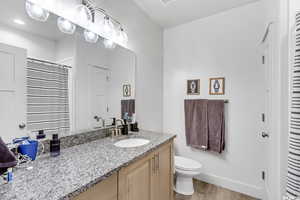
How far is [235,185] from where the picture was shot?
2.04 metres

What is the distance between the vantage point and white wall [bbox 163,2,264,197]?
1.92 m

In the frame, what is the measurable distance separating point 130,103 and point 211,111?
1.21 meters

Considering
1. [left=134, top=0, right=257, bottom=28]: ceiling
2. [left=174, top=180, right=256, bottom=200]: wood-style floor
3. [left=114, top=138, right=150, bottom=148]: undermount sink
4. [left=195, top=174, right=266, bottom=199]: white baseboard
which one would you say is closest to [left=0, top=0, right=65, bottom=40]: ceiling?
[left=114, top=138, right=150, bottom=148]: undermount sink

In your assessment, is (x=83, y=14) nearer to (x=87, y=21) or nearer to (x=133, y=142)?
(x=87, y=21)

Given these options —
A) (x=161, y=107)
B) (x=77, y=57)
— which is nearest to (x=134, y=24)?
(x=77, y=57)

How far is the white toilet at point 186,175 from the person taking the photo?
1873 mm

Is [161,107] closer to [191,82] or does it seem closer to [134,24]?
[191,82]

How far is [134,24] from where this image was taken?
2.03 m

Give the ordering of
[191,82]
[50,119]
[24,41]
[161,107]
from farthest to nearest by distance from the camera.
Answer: [161,107]
[191,82]
[50,119]
[24,41]

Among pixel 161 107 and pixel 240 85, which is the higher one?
pixel 240 85

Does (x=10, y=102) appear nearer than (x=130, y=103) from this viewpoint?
Yes

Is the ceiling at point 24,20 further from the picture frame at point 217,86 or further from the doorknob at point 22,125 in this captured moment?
the picture frame at point 217,86

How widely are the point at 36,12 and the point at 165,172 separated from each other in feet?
5.73

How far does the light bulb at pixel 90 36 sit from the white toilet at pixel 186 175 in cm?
183
